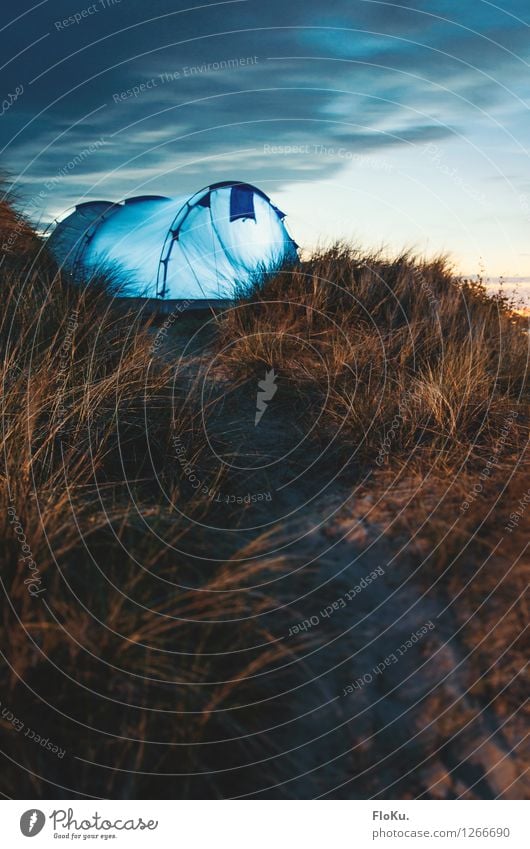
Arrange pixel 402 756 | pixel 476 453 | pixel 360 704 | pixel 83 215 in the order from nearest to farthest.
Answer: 1. pixel 402 756
2. pixel 360 704
3. pixel 476 453
4. pixel 83 215

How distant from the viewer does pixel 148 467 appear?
404 cm

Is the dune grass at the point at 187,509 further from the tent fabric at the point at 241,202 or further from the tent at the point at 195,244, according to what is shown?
the tent fabric at the point at 241,202

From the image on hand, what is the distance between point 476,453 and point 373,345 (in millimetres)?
1598

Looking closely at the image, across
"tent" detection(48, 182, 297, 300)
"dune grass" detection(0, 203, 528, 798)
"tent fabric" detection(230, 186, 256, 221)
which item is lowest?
"dune grass" detection(0, 203, 528, 798)

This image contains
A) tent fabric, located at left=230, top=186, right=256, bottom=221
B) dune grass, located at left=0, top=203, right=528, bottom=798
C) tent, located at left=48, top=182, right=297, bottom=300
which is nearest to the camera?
dune grass, located at left=0, top=203, right=528, bottom=798

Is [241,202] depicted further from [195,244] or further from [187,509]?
[187,509]

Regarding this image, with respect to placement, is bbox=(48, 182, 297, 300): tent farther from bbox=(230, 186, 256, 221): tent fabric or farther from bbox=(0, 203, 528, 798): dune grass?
bbox=(0, 203, 528, 798): dune grass

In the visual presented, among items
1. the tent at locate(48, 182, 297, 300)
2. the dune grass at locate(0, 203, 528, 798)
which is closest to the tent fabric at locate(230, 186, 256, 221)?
the tent at locate(48, 182, 297, 300)

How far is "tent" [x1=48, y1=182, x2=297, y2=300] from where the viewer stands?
9881 millimetres

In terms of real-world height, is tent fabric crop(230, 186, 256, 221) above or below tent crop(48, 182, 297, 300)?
above

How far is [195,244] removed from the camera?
1009 cm

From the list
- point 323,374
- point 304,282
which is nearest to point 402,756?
point 323,374

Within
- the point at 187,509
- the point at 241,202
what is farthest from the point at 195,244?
the point at 187,509

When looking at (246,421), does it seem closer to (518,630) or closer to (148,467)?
(148,467)
